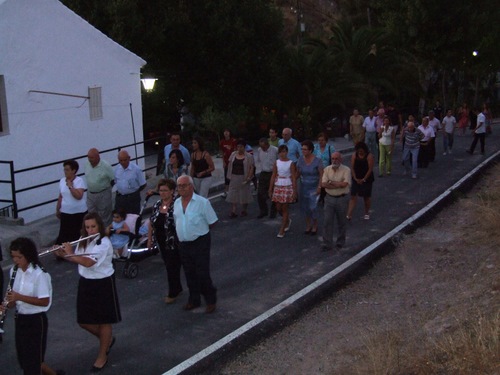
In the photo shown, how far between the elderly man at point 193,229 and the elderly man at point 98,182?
3.40 m

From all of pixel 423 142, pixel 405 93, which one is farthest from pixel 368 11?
pixel 423 142

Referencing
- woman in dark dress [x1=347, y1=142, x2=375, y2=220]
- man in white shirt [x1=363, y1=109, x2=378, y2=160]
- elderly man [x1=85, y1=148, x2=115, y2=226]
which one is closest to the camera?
elderly man [x1=85, y1=148, x2=115, y2=226]

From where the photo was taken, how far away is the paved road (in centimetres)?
779

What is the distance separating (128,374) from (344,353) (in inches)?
88.3

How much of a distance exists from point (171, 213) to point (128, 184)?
118 inches

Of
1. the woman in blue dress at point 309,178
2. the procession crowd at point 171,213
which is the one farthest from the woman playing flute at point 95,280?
the woman in blue dress at point 309,178

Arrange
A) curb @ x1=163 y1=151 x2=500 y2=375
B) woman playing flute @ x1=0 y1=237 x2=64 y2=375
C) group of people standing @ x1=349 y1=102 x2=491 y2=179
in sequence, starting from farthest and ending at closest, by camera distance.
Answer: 1. group of people standing @ x1=349 y1=102 x2=491 y2=179
2. curb @ x1=163 y1=151 x2=500 y2=375
3. woman playing flute @ x1=0 y1=237 x2=64 y2=375

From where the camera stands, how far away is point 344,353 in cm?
768

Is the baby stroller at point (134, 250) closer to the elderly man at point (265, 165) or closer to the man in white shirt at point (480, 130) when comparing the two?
the elderly man at point (265, 165)

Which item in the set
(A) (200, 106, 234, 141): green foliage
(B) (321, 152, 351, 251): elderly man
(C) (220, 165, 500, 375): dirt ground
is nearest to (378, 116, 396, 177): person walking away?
(C) (220, 165, 500, 375): dirt ground

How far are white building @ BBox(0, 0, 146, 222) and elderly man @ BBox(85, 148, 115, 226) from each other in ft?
9.76

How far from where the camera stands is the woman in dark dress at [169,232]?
8.89 m

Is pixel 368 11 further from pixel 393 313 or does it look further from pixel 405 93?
pixel 393 313

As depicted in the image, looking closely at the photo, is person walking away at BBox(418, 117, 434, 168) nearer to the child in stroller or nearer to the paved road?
the paved road
